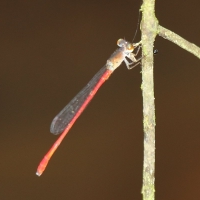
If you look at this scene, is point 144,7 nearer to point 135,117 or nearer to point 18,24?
point 135,117

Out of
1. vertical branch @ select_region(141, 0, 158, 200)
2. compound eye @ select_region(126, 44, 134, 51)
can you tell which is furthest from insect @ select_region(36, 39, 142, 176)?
vertical branch @ select_region(141, 0, 158, 200)

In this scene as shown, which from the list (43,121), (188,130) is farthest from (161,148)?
(43,121)

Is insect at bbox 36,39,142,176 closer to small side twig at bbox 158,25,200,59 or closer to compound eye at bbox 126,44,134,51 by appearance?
compound eye at bbox 126,44,134,51

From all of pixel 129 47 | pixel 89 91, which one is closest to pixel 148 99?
pixel 129 47

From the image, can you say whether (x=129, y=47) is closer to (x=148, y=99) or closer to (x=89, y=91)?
(x=89, y=91)

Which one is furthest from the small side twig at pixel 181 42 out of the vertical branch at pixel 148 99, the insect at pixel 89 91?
the insect at pixel 89 91
